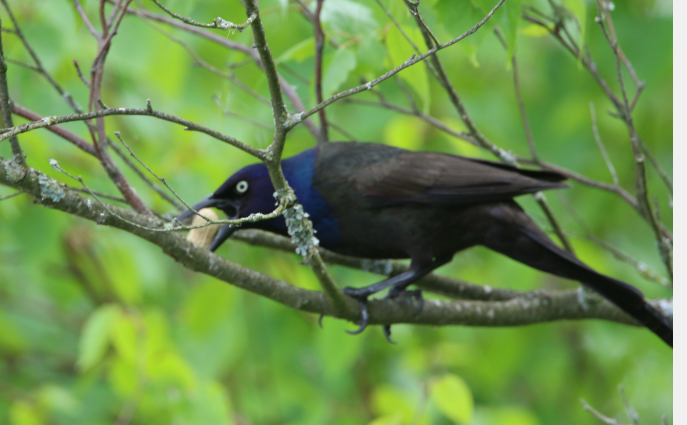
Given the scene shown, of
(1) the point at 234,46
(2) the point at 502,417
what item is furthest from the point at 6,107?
(2) the point at 502,417

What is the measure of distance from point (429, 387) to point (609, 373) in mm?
2411

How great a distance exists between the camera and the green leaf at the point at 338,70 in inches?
103

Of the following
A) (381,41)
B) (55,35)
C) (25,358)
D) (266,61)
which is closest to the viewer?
(266,61)

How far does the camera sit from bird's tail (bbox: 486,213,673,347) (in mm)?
2934

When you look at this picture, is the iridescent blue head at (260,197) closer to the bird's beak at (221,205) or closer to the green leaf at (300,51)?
the bird's beak at (221,205)

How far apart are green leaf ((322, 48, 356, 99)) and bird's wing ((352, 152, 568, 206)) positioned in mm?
656

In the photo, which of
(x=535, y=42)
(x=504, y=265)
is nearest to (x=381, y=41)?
(x=504, y=265)

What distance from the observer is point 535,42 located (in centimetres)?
557

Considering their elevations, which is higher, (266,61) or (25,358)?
(266,61)

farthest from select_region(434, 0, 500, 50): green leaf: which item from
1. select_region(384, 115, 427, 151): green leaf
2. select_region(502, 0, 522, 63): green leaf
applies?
select_region(384, 115, 427, 151): green leaf

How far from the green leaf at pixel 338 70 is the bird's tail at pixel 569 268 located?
1.15m

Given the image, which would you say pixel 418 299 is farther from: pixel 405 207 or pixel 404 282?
pixel 405 207

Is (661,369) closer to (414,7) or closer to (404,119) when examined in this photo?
(404,119)

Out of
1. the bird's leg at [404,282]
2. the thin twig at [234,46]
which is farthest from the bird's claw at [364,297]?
the thin twig at [234,46]
